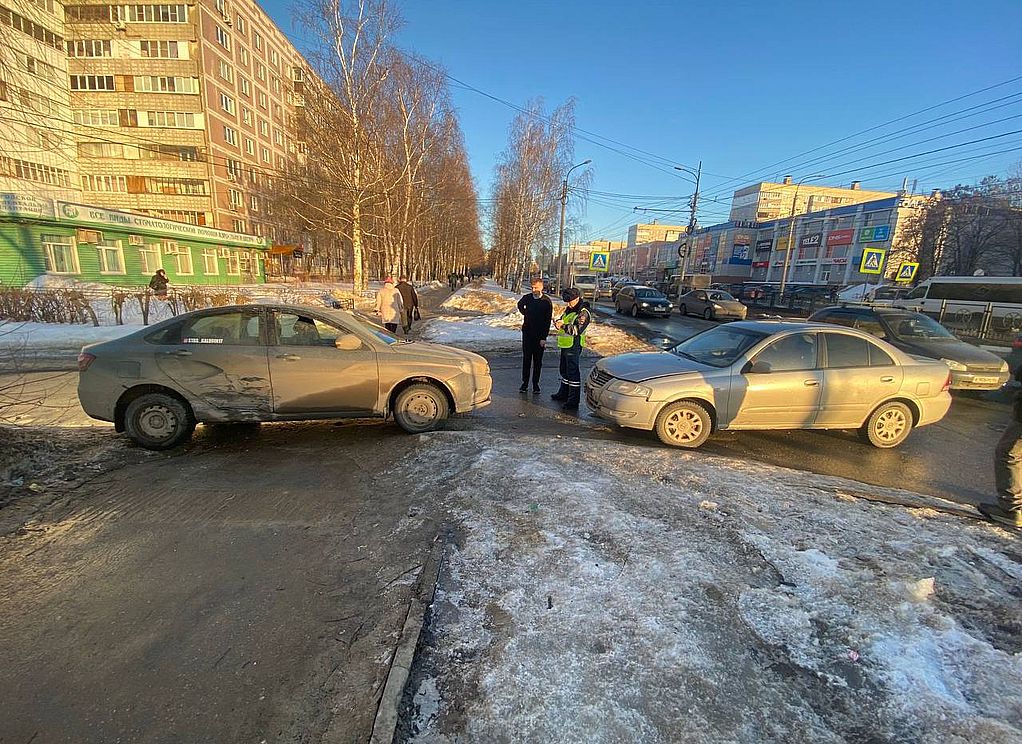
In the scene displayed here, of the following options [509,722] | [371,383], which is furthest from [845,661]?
[371,383]

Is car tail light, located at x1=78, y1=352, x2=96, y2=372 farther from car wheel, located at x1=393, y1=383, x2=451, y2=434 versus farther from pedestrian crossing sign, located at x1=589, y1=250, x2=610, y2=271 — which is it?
pedestrian crossing sign, located at x1=589, y1=250, x2=610, y2=271

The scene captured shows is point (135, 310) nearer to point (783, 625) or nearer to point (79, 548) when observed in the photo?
point (79, 548)

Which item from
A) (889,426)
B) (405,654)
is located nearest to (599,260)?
(889,426)

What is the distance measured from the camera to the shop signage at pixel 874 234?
155ft

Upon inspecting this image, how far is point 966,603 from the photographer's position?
8.81 ft

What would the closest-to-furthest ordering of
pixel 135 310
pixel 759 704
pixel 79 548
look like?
pixel 759 704, pixel 79 548, pixel 135 310

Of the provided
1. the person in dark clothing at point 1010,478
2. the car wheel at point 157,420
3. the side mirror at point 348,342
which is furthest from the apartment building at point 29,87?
the person in dark clothing at point 1010,478

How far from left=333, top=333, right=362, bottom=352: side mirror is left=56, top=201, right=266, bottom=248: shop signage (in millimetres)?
27493

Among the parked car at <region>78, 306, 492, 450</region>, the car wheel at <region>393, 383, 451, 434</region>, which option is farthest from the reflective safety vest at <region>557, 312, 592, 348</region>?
the car wheel at <region>393, 383, 451, 434</region>

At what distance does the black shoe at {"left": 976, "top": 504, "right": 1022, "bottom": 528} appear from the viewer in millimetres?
3748

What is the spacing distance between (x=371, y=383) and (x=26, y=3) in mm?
4408

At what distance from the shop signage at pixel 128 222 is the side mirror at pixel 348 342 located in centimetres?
2749

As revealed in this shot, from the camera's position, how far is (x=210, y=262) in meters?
36.1

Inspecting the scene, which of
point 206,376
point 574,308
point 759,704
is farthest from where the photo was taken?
point 574,308
